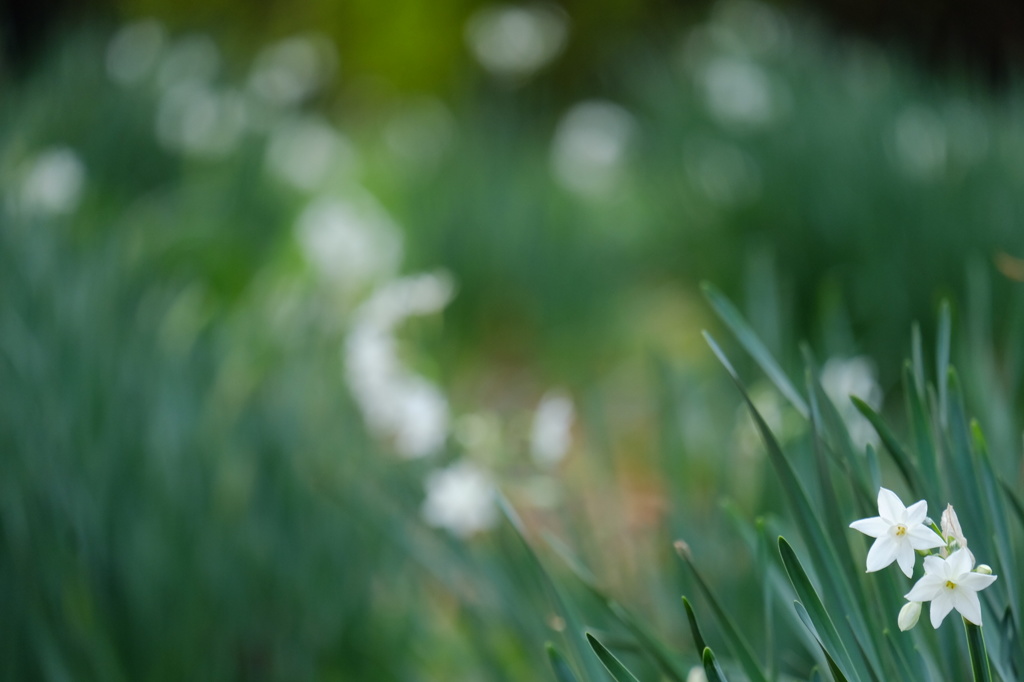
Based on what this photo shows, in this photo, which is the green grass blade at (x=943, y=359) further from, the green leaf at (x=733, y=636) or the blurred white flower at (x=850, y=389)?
the blurred white flower at (x=850, y=389)

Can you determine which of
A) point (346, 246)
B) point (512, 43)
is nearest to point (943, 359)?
point (346, 246)

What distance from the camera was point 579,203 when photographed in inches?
129

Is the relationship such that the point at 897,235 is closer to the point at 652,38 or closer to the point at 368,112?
the point at 652,38

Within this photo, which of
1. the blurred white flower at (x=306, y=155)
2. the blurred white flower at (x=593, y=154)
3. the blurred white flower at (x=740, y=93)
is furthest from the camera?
the blurred white flower at (x=593, y=154)

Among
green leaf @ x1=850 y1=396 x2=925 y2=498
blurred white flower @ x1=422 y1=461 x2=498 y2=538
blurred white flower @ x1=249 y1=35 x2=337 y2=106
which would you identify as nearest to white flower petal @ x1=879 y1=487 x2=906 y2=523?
green leaf @ x1=850 y1=396 x2=925 y2=498

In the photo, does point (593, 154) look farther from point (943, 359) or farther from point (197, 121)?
point (943, 359)

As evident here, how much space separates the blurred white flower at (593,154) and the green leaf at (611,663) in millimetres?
3183

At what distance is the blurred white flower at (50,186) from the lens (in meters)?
1.57

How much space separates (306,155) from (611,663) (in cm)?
324

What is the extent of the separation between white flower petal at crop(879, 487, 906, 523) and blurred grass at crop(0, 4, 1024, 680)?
262mm

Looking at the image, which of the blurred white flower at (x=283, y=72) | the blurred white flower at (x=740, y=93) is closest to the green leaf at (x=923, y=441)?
the blurred white flower at (x=740, y=93)

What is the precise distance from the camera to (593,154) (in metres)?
3.76

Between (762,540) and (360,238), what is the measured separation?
2008mm

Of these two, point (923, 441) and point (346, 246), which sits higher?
point (923, 441)
